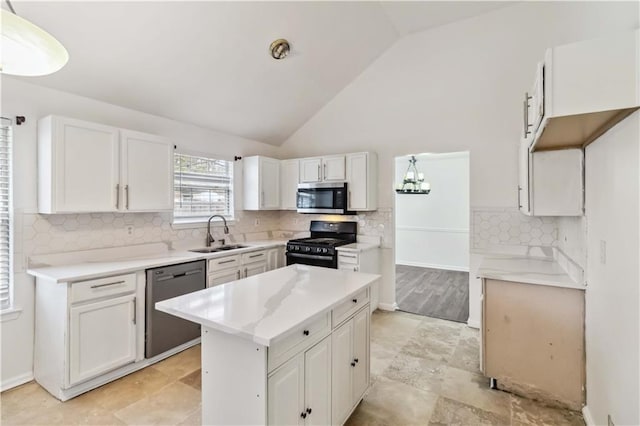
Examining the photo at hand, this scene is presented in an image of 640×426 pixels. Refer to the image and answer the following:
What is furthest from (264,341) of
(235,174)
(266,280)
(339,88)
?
(339,88)

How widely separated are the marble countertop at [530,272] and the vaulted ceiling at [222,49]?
9.13ft

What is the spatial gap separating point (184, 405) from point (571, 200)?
126 inches

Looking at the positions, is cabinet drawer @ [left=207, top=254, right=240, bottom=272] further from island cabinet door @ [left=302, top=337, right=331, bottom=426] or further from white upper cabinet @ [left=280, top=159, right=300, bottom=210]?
island cabinet door @ [left=302, top=337, right=331, bottom=426]

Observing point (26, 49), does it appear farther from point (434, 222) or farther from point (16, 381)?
point (434, 222)

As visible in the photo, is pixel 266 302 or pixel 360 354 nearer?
pixel 266 302

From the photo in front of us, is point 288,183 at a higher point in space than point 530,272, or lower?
higher

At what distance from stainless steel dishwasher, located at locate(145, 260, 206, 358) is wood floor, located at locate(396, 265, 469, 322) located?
276 cm

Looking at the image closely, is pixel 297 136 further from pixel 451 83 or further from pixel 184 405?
pixel 184 405

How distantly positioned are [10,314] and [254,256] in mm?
2207

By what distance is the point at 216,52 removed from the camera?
2996 millimetres

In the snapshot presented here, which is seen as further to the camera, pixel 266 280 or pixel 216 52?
pixel 216 52

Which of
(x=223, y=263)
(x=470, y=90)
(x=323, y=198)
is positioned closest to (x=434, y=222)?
(x=323, y=198)

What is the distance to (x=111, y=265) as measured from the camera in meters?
2.69

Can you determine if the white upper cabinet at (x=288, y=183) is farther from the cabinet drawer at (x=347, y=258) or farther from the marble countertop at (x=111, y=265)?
the marble countertop at (x=111, y=265)
